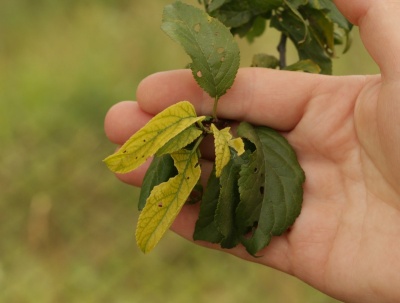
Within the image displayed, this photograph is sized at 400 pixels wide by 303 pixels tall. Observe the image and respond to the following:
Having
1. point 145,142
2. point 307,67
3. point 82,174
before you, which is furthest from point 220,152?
point 82,174

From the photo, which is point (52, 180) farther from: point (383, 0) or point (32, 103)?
point (383, 0)

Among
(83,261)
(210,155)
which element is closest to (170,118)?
(210,155)

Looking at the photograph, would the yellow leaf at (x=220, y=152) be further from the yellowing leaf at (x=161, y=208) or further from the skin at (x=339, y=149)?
the skin at (x=339, y=149)

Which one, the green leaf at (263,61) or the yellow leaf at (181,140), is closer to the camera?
the yellow leaf at (181,140)

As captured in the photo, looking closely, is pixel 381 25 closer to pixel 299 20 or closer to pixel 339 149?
pixel 299 20

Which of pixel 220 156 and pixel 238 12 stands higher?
pixel 238 12

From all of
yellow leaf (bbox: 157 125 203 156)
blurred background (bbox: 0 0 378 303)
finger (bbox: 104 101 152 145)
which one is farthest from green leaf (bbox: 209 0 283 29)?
blurred background (bbox: 0 0 378 303)

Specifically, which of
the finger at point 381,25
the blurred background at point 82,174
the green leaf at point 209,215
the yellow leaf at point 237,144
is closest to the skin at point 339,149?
the finger at point 381,25
